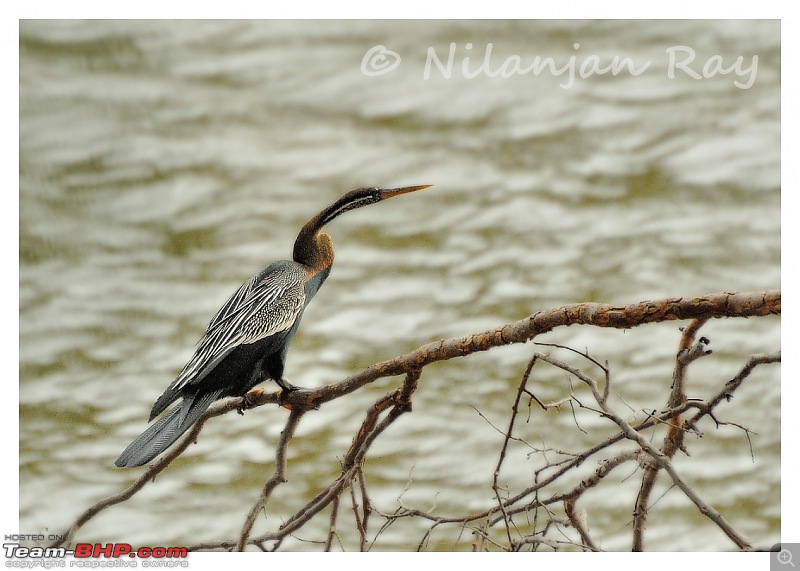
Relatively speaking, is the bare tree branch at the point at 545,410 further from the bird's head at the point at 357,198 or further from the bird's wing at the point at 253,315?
the bird's head at the point at 357,198

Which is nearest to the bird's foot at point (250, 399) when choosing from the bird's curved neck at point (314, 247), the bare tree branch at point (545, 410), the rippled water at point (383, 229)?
the bare tree branch at point (545, 410)

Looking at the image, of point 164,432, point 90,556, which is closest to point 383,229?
point 164,432

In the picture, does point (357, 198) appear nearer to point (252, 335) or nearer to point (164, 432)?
point (252, 335)

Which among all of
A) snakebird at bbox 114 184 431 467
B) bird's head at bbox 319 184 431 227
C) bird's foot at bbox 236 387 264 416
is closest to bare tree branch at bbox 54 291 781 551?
bird's foot at bbox 236 387 264 416

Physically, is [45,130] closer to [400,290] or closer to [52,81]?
[52,81]
